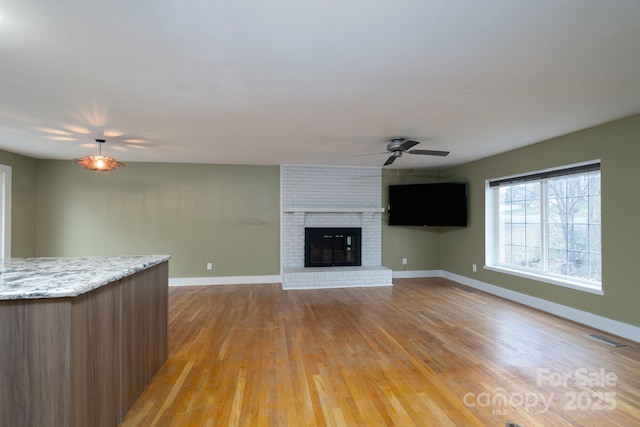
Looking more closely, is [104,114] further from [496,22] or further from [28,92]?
[496,22]

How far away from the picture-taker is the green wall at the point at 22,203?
475cm

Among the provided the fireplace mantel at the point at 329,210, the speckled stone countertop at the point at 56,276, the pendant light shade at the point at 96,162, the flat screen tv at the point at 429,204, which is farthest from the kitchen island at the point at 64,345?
the flat screen tv at the point at 429,204

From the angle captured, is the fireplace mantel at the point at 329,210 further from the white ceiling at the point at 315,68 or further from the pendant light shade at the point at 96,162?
the pendant light shade at the point at 96,162

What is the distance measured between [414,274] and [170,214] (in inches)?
200

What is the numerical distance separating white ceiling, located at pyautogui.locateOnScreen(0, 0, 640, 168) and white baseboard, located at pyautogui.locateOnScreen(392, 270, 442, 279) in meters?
3.46

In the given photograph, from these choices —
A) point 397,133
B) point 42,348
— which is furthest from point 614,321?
point 42,348

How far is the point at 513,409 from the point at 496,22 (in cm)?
240

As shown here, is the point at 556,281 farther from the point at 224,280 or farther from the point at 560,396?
the point at 224,280

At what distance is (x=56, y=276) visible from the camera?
162 cm

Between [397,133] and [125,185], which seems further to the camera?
[125,185]

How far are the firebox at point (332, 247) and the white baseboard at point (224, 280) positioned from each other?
77cm

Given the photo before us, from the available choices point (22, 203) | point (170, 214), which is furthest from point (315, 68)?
point (22, 203)

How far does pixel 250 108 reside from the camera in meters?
2.78

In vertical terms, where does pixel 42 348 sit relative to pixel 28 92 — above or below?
below
